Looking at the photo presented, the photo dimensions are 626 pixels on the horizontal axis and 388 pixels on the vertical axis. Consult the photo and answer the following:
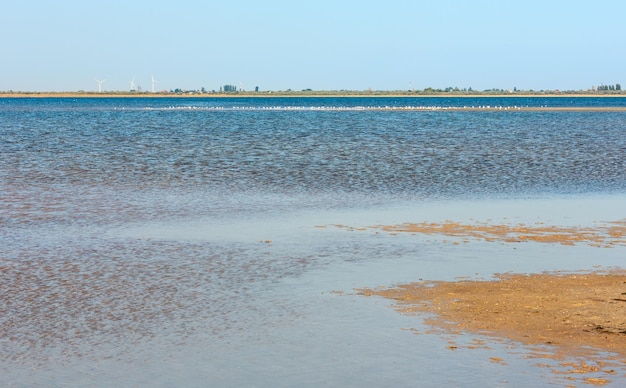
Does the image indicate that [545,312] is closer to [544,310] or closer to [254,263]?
[544,310]

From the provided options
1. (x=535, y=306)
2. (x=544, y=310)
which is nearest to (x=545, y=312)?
(x=544, y=310)

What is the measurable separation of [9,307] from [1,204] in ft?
48.1

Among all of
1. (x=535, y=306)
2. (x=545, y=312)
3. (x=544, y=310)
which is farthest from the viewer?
(x=535, y=306)

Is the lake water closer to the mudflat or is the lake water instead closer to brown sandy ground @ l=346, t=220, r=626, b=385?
brown sandy ground @ l=346, t=220, r=626, b=385

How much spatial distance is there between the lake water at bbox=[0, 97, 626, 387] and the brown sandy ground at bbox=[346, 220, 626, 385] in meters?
0.45

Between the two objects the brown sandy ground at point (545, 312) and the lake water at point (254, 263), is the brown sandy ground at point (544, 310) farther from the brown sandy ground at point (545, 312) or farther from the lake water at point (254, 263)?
the lake water at point (254, 263)

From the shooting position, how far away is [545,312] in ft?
47.1

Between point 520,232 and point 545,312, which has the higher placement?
point 545,312

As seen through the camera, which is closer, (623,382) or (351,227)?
(623,382)

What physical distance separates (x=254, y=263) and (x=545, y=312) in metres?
6.48

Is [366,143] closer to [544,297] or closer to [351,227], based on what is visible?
[351,227]

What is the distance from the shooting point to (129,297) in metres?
15.6

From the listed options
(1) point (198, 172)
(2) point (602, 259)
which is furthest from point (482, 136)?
(2) point (602, 259)

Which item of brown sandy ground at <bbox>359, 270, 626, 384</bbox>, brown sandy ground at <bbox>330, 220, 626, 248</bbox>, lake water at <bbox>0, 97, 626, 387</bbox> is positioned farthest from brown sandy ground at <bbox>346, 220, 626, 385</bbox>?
brown sandy ground at <bbox>330, 220, 626, 248</bbox>
